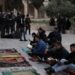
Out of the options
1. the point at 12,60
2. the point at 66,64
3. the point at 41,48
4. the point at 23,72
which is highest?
the point at 66,64

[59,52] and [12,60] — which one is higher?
[59,52]

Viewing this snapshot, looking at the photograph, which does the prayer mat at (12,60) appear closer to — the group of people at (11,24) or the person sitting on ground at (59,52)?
the person sitting on ground at (59,52)

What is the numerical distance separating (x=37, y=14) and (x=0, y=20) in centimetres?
3609

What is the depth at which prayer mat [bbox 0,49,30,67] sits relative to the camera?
13734mm

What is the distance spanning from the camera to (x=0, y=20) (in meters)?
23.8

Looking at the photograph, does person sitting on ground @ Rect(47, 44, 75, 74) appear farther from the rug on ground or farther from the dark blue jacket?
the dark blue jacket

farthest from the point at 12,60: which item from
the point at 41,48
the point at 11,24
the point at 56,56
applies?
the point at 11,24

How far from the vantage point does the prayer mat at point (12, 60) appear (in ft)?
45.1

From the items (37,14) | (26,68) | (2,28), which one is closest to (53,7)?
(2,28)

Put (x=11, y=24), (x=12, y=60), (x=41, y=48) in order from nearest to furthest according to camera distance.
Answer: (x=41, y=48)
(x=12, y=60)
(x=11, y=24)

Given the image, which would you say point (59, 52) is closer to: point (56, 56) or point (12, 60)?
point (56, 56)

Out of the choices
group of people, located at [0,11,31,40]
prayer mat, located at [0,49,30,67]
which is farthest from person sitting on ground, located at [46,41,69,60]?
group of people, located at [0,11,31,40]

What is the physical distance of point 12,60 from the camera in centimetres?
1453

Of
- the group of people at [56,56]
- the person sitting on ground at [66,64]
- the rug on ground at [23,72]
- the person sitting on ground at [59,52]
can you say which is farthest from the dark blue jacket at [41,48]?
the person sitting on ground at [66,64]
